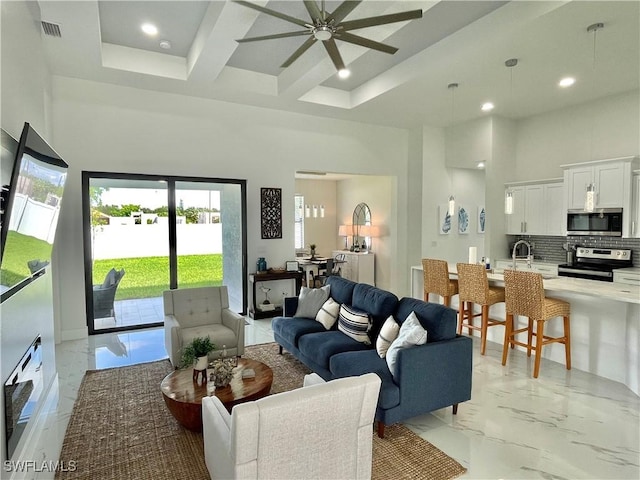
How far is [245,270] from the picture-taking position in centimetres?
625

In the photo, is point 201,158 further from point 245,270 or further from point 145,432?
point 145,432

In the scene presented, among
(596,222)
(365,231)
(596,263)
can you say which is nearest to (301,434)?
(596,222)

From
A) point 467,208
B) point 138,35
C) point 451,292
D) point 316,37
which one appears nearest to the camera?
point 316,37

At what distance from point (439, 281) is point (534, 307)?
1.38 m

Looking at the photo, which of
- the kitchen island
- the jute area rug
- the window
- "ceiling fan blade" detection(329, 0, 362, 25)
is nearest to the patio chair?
the jute area rug

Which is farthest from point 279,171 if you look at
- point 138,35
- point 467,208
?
point 467,208

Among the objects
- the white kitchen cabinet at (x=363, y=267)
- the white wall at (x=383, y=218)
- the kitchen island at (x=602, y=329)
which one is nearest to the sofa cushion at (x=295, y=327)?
the kitchen island at (x=602, y=329)

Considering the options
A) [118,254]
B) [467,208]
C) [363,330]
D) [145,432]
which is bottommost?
[145,432]

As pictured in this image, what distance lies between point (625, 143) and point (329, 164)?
458cm

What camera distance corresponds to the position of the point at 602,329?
12.5ft

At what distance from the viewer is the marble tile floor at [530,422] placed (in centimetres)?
247

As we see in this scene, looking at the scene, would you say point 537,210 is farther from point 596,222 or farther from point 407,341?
point 407,341

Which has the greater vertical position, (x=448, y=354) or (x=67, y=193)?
(x=67, y=193)

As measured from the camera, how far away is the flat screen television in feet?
6.81
